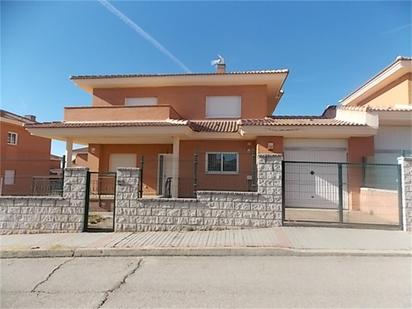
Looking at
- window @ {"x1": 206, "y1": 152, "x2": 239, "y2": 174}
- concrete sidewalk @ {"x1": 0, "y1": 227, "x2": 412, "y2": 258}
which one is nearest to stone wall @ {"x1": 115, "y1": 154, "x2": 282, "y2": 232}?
concrete sidewalk @ {"x1": 0, "y1": 227, "x2": 412, "y2": 258}

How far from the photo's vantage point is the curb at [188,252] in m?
7.03

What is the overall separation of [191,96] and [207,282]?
542 inches

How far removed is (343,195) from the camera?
13.0m

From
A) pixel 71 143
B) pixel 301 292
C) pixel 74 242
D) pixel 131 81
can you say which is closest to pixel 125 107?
pixel 131 81

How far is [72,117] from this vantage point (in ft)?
55.2

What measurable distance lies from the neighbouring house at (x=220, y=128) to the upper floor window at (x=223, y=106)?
54 mm

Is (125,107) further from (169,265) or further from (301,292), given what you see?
(301,292)

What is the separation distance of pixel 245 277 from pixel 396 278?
2.52 m

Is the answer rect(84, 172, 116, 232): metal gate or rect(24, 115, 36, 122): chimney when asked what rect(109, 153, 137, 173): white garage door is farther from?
rect(24, 115, 36, 122): chimney

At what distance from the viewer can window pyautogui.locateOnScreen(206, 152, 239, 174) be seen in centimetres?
1625

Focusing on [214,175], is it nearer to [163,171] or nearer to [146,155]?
[163,171]

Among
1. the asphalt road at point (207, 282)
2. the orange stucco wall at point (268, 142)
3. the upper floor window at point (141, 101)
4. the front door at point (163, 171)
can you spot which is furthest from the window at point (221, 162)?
the asphalt road at point (207, 282)

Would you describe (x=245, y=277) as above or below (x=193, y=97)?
below

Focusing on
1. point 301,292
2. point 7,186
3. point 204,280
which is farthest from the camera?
point 7,186
